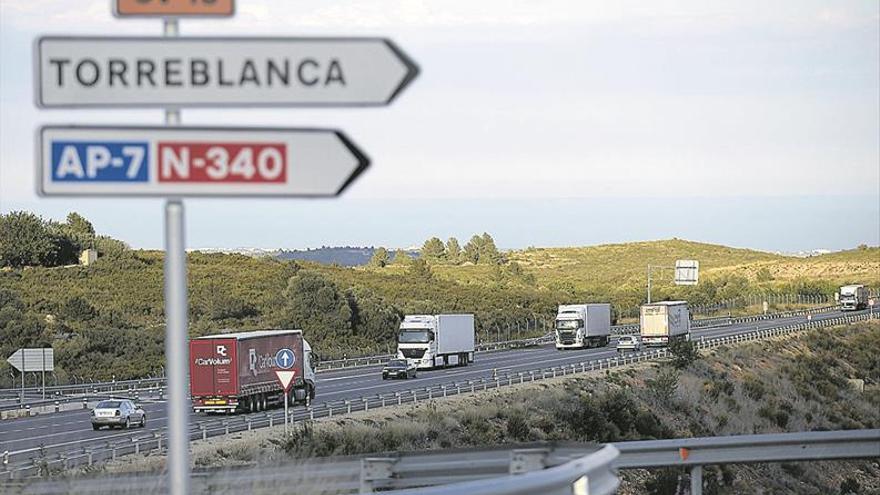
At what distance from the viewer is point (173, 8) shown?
22.0 ft

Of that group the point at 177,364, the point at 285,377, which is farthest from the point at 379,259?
the point at 177,364

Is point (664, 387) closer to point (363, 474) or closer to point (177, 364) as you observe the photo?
point (363, 474)

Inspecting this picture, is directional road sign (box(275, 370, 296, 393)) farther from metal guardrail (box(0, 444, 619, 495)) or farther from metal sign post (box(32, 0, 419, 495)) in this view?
metal sign post (box(32, 0, 419, 495))

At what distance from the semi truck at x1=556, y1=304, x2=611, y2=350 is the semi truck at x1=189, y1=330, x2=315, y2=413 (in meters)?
37.0

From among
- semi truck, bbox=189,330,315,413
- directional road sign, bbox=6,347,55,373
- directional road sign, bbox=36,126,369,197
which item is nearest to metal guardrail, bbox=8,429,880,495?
directional road sign, bbox=36,126,369,197

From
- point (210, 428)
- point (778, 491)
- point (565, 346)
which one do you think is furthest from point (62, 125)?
point (565, 346)

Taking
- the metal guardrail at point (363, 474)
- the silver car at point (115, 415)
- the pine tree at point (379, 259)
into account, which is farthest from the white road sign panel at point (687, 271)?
the metal guardrail at point (363, 474)

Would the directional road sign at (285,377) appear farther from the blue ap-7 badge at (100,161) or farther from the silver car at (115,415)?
the blue ap-7 badge at (100,161)

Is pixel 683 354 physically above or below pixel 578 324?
below

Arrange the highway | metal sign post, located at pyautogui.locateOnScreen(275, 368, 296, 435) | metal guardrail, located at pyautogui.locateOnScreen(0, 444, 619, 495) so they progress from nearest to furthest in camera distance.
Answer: metal guardrail, located at pyautogui.locateOnScreen(0, 444, 619, 495), the highway, metal sign post, located at pyautogui.locateOnScreen(275, 368, 296, 435)

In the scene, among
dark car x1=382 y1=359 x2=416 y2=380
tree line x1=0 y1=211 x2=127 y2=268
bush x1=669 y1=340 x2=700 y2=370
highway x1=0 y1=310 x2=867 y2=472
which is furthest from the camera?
tree line x1=0 y1=211 x2=127 y2=268

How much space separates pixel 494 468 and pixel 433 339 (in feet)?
192

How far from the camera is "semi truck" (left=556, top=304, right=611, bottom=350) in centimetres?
8500

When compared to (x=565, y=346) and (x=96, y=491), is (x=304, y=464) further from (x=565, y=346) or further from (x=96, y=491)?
(x=565, y=346)
